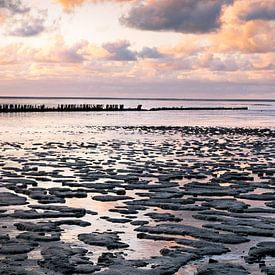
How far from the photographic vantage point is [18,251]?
24.5 feet

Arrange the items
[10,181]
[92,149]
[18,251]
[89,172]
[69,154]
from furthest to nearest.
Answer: [92,149] < [69,154] < [89,172] < [10,181] < [18,251]

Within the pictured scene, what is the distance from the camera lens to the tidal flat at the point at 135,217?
711cm

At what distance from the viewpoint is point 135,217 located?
10062 mm

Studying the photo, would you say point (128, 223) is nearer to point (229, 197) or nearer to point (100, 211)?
point (100, 211)

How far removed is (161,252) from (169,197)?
4.76 metres

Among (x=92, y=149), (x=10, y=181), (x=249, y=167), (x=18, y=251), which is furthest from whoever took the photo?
(x=92, y=149)

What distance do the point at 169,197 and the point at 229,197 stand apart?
1.55 meters

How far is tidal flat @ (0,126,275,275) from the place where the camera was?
7.11 metres

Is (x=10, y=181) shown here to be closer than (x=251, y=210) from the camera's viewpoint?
No

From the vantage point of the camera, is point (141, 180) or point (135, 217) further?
point (141, 180)

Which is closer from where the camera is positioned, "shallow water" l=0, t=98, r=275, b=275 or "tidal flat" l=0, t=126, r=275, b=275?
"tidal flat" l=0, t=126, r=275, b=275

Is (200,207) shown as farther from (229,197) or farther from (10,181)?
(10,181)

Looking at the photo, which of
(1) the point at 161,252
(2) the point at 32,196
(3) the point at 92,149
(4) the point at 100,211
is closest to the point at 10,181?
(2) the point at 32,196

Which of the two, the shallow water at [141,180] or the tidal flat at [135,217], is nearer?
the tidal flat at [135,217]
